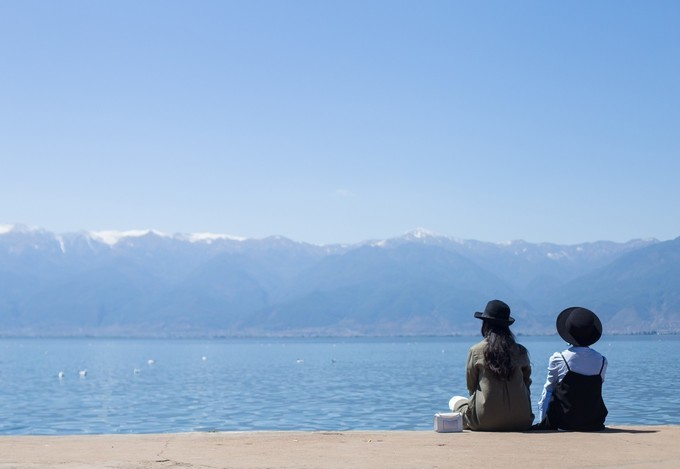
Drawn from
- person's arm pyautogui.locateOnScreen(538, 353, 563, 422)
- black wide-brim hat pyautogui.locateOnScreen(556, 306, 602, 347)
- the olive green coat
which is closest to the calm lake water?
person's arm pyautogui.locateOnScreen(538, 353, 563, 422)

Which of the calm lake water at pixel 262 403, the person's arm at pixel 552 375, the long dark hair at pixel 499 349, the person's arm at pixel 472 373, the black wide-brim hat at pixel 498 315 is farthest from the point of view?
the calm lake water at pixel 262 403

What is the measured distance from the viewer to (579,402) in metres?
12.3

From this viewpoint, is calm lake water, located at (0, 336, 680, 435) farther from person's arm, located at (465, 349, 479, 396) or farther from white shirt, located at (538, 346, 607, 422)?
person's arm, located at (465, 349, 479, 396)

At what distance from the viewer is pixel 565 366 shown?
12.2 meters

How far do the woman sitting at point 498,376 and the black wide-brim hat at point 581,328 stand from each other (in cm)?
64

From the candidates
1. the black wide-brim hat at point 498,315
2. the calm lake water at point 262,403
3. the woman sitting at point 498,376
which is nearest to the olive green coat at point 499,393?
the woman sitting at point 498,376

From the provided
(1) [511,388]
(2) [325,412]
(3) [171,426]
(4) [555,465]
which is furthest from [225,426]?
(4) [555,465]

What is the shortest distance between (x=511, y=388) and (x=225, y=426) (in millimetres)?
21718

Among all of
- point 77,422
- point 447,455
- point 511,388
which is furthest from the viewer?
point 77,422

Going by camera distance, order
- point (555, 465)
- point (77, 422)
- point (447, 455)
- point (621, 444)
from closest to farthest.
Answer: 1. point (555, 465)
2. point (447, 455)
3. point (621, 444)
4. point (77, 422)

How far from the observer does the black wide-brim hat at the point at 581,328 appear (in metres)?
12.2

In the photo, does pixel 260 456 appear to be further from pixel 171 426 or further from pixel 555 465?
pixel 171 426

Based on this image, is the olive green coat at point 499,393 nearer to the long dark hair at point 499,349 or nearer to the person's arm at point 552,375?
the long dark hair at point 499,349

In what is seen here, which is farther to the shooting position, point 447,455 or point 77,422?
point 77,422
